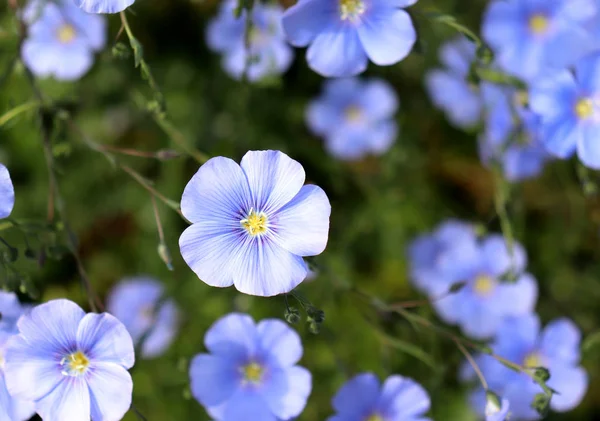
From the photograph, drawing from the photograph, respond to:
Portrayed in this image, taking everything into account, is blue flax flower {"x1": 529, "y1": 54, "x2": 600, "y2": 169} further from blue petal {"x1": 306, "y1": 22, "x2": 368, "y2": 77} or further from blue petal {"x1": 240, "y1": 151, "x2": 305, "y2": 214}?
blue petal {"x1": 240, "y1": 151, "x2": 305, "y2": 214}

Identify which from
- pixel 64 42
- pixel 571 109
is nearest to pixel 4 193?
pixel 64 42

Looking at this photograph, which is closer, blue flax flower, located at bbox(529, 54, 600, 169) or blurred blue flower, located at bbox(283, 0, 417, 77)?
blurred blue flower, located at bbox(283, 0, 417, 77)

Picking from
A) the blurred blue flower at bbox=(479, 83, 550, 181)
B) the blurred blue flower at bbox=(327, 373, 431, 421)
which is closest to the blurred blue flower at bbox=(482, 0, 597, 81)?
the blurred blue flower at bbox=(479, 83, 550, 181)

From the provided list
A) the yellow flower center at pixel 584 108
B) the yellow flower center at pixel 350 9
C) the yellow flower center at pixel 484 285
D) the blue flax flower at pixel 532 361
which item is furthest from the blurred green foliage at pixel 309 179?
the yellow flower center at pixel 350 9

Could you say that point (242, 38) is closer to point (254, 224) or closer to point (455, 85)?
point (455, 85)

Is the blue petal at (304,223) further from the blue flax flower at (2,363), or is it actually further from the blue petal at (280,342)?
the blue flax flower at (2,363)
